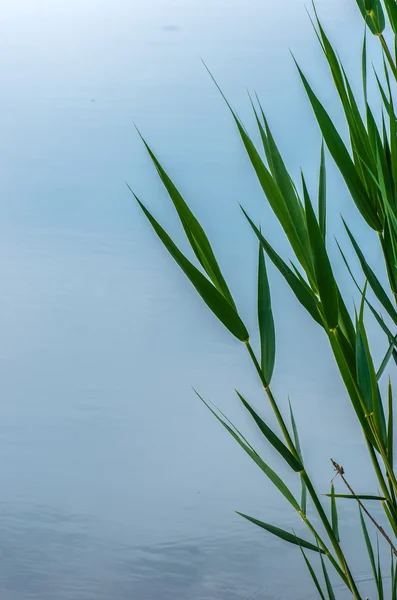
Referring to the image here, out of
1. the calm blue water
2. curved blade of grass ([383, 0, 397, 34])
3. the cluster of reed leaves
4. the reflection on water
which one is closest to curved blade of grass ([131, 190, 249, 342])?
the cluster of reed leaves

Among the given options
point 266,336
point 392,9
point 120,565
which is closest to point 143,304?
point 120,565

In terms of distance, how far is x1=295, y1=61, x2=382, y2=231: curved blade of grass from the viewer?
588 mm

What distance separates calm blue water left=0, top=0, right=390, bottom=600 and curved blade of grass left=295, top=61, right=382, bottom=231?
59cm

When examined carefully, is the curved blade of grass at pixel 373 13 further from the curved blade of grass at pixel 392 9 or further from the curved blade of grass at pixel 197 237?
the curved blade of grass at pixel 197 237

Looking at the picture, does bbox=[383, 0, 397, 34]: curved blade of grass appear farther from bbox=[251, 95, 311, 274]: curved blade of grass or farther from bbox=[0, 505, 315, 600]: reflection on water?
bbox=[0, 505, 315, 600]: reflection on water

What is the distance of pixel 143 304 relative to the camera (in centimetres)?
128

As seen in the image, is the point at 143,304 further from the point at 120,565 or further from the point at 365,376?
the point at 365,376

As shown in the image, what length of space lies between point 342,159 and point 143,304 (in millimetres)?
707

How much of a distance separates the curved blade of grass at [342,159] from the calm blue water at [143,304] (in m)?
0.59

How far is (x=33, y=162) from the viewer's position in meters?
1.28

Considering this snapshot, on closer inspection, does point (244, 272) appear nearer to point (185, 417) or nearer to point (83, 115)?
point (185, 417)

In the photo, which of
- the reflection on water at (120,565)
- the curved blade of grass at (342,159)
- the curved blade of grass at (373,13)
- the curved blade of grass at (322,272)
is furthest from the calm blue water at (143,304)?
the curved blade of grass at (322,272)

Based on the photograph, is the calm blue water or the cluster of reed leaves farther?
the calm blue water

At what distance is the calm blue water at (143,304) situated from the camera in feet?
4.10
